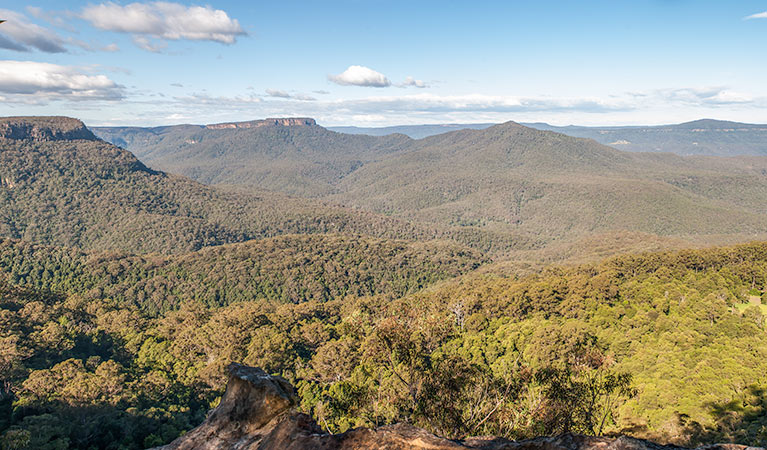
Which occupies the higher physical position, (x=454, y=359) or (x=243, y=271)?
(x=454, y=359)

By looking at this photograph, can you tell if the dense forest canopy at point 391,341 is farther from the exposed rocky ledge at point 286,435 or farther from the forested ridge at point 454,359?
the exposed rocky ledge at point 286,435

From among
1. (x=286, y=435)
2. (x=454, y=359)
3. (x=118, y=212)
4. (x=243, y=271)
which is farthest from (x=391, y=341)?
(x=118, y=212)

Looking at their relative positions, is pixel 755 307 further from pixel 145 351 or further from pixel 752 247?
pixel 145 351

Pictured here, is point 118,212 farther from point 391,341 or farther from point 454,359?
point 454,359

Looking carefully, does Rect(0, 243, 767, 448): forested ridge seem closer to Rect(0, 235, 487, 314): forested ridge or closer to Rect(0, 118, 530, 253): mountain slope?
Rect(0, 235, 487, 314): forested ridge

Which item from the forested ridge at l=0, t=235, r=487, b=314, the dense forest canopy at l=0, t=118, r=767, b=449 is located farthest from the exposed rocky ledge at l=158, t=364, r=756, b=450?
the forested ridge at l=0, t=235, r=487, b=314

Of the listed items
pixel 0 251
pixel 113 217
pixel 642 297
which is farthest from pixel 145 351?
pixel 113 217
